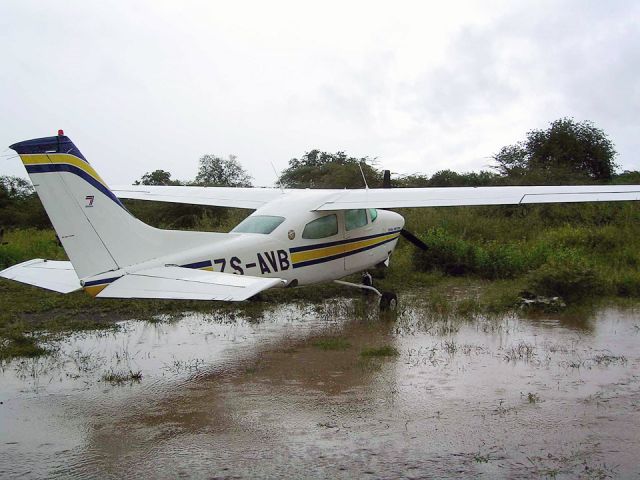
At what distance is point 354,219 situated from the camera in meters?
10.9

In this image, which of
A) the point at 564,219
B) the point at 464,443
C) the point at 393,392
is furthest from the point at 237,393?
the point at 564,219

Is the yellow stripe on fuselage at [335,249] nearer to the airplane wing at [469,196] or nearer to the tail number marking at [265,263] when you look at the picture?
the tail number marking at [265,263]

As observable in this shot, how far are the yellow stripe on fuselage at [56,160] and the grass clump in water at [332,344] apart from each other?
3.34 metres

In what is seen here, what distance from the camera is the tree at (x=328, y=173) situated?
26234 mm

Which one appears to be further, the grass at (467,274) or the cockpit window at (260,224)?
the grass at (467,274)

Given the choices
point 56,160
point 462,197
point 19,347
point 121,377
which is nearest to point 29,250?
point 19,347

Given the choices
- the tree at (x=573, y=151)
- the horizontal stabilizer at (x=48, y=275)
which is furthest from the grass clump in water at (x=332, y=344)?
the tree at (x=573, y=151)

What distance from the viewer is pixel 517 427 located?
17.1 feet

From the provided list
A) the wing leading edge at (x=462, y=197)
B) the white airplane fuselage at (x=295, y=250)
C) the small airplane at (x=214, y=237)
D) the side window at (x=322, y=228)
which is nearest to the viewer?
the small airplane at (x=214, y=237)

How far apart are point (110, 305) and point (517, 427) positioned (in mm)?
7452

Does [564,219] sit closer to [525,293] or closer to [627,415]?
[525,293]

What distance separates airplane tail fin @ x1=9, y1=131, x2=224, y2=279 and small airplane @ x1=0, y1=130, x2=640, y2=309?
0.4 inches

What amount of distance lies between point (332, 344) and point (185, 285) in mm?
2174

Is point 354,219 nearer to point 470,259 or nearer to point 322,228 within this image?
point 322,228
